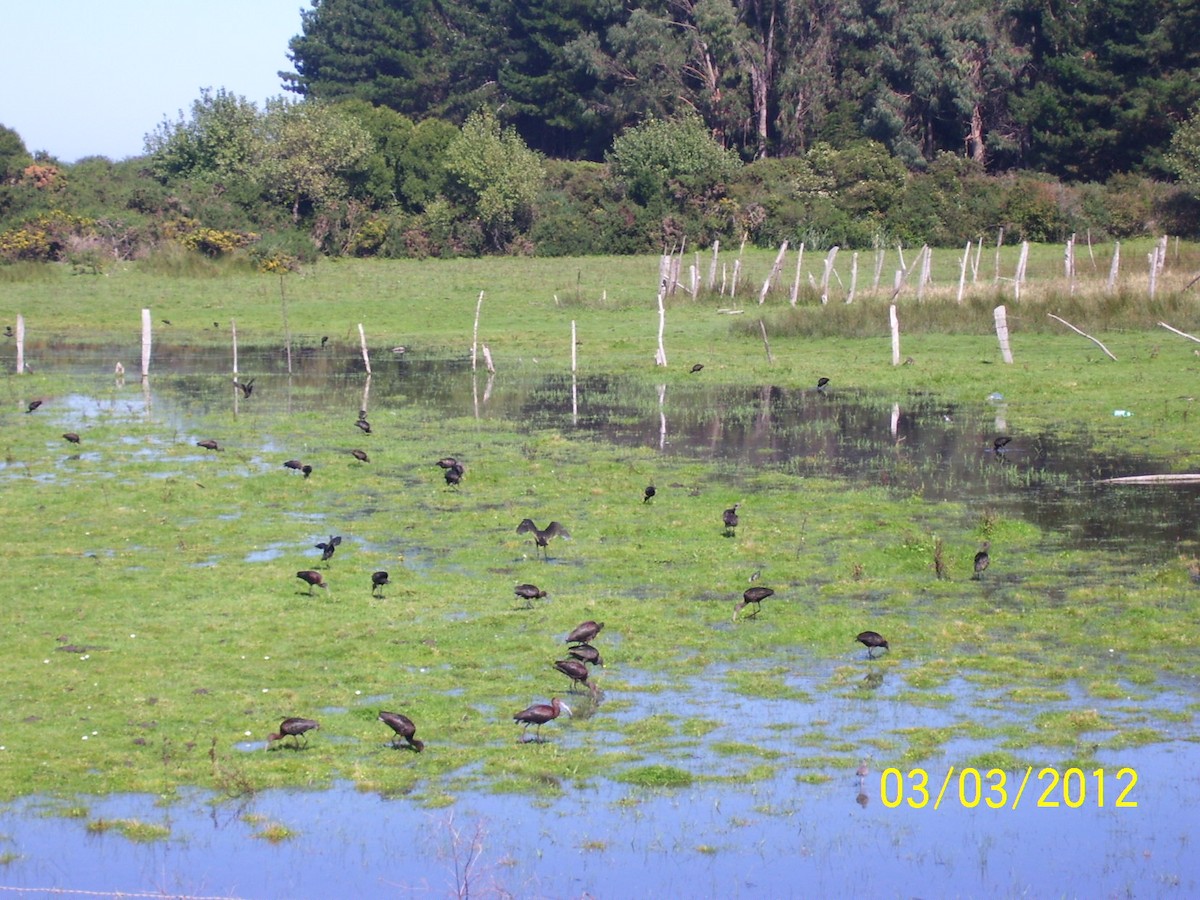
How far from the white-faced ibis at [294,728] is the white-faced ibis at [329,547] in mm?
5416

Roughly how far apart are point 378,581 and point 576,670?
3755 millimetres

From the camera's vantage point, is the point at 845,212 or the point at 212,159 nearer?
the point at 845,212

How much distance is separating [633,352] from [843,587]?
24.1 m

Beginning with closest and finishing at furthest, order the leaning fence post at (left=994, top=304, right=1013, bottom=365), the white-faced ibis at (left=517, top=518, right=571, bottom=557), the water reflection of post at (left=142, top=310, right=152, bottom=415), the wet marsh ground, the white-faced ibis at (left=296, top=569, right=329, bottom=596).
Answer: the wet marsh ground, the white-faced ibis at (left=296, top=569, right=329, bottom=596), the white-faced ibis at (left=517, top=518, right=571, bottom=557), the leaning fence post at (left=994, top=304, right=1013, bottom=365), the water reflection of post at (left=142, top=310, right=152, bottom=415)

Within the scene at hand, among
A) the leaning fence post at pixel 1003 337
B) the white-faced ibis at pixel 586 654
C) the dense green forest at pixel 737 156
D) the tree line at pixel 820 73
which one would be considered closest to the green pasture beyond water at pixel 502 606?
the white-faced ibis at pixel 586 654

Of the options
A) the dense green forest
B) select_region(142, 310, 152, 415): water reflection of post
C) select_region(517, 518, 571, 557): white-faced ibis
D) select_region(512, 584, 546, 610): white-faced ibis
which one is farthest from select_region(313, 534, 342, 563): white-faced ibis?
the dense green forest

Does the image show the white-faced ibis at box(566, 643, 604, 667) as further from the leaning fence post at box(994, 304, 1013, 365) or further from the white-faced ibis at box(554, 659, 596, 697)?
the leaning fence post at box(994, 304, 1013, 365)

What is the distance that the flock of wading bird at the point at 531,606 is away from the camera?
10461 mm

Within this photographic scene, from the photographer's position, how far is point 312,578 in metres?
14.6

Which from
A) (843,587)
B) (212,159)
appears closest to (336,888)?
(843,587)

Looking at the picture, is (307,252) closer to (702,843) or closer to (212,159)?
(212,159)

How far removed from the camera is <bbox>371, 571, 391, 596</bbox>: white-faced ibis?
47.9ft

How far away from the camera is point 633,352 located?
3891 centimetres

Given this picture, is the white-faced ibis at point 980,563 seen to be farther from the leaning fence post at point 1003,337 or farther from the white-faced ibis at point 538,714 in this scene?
the leaning fence post at point 1003,337
